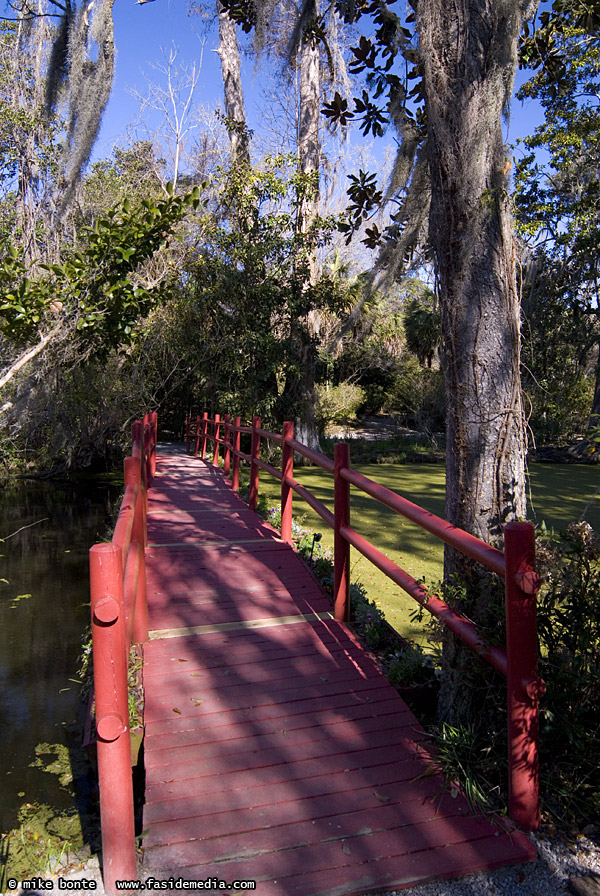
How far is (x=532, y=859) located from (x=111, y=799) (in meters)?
1.48

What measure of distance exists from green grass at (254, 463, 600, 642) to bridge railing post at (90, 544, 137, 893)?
1.87m

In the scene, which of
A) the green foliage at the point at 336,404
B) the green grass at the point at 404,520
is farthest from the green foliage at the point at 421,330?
the green grass at the point at 404,520

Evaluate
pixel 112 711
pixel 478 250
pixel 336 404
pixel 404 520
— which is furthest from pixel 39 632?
pixel 336 404

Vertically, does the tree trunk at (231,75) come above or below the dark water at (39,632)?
above

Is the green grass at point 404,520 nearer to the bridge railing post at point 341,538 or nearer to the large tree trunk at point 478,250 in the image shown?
the large tree trunk at point 478,250

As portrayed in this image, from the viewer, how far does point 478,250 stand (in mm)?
3146

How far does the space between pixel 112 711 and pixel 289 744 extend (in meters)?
1.05

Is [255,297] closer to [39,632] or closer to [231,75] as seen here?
[231,75]

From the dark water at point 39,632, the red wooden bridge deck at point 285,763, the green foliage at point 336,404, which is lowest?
the dark water at point 39,632

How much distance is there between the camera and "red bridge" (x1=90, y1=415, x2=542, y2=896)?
2.32 meters

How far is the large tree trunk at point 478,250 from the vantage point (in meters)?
3.11

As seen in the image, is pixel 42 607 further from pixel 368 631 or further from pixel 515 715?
pixel 515 715

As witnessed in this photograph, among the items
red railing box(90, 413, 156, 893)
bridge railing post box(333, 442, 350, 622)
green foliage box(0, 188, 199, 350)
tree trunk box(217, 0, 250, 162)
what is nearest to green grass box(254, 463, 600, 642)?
bridge railing post box(333, 442, 350, 622)

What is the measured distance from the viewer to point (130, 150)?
2494 centimetres
